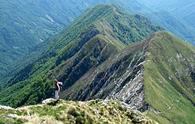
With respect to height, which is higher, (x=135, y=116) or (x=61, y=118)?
(x=61, y=118)

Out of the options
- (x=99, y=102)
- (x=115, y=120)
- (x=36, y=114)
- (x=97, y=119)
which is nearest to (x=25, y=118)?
(x=36, y=114)

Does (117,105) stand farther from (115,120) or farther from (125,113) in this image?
(115,120)

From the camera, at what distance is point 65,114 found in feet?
156

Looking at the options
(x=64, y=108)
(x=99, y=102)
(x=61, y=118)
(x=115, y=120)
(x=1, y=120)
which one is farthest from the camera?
(x=99, y=102)

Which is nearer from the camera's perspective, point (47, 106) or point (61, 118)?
point (61, 118)

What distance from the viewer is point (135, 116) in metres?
63.0

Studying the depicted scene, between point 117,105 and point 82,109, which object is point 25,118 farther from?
point 117,105

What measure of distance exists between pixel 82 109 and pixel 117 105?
1386 centimetres

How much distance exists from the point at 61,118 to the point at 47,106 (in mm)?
5289

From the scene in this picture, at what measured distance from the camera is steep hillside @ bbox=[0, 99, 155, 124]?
43.2 m

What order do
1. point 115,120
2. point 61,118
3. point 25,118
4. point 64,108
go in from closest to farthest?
point 25,118
point 61,118
point 64,108
point 115,120

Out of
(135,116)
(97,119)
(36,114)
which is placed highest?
(36,114)

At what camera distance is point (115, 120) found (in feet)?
185

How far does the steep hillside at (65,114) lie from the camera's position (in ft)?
142
